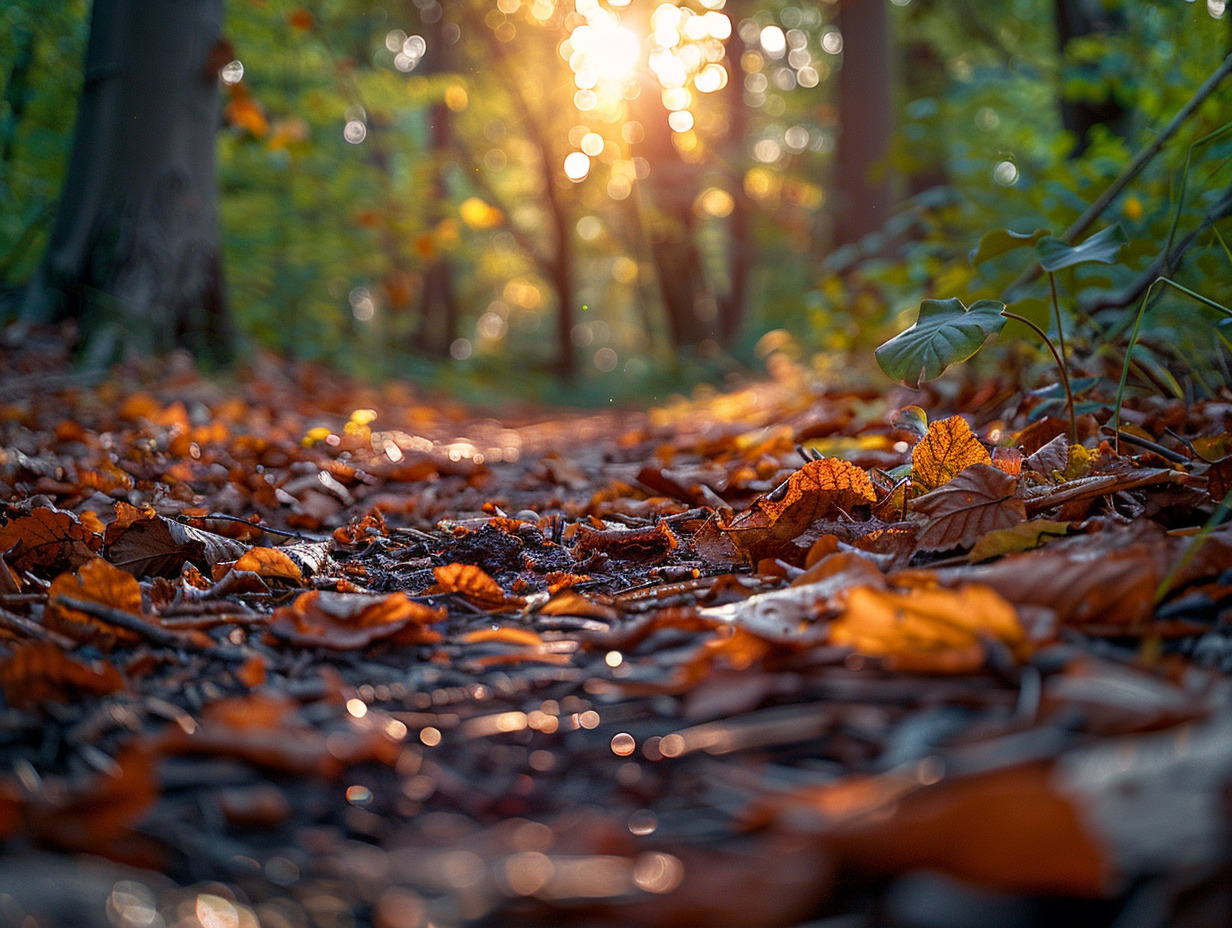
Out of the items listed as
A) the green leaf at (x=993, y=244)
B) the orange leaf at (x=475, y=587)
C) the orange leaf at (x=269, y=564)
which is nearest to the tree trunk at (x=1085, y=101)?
the green leaf at (x=993, y=244)

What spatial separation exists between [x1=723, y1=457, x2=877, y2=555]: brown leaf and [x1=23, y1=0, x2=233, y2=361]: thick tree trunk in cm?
399

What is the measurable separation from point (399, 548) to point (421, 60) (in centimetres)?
1401

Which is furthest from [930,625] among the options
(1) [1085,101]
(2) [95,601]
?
(1) [1085,101]

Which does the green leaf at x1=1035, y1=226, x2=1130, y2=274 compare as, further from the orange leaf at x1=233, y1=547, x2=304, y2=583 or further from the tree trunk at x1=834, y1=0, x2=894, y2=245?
the tree trunk at x1=834, y1=0, x2=894, y2=245

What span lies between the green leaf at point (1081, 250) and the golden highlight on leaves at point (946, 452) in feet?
1.44

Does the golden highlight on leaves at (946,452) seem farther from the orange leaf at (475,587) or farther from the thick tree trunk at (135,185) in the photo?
the thick tree trunk at (135,185)

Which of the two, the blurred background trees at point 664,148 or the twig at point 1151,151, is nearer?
the twig at point 1151,151

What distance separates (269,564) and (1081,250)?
1773 millimetres

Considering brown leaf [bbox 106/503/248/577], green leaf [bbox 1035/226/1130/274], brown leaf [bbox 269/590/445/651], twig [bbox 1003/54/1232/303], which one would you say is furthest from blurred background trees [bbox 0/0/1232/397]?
brown leaf [bbox 106/503/248/577]

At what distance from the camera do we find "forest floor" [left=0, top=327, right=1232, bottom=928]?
631mm

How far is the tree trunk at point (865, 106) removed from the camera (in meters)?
7.70

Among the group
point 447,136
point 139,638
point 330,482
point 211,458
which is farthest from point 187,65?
point 447,136

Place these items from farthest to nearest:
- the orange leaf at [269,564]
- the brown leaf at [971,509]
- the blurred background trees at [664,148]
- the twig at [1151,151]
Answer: the blurred background trees at [664,148]
the twig at [1151,151]
the orange leaf at [269,564]
the brown leaf at [971,509]

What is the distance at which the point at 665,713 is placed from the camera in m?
0.97
